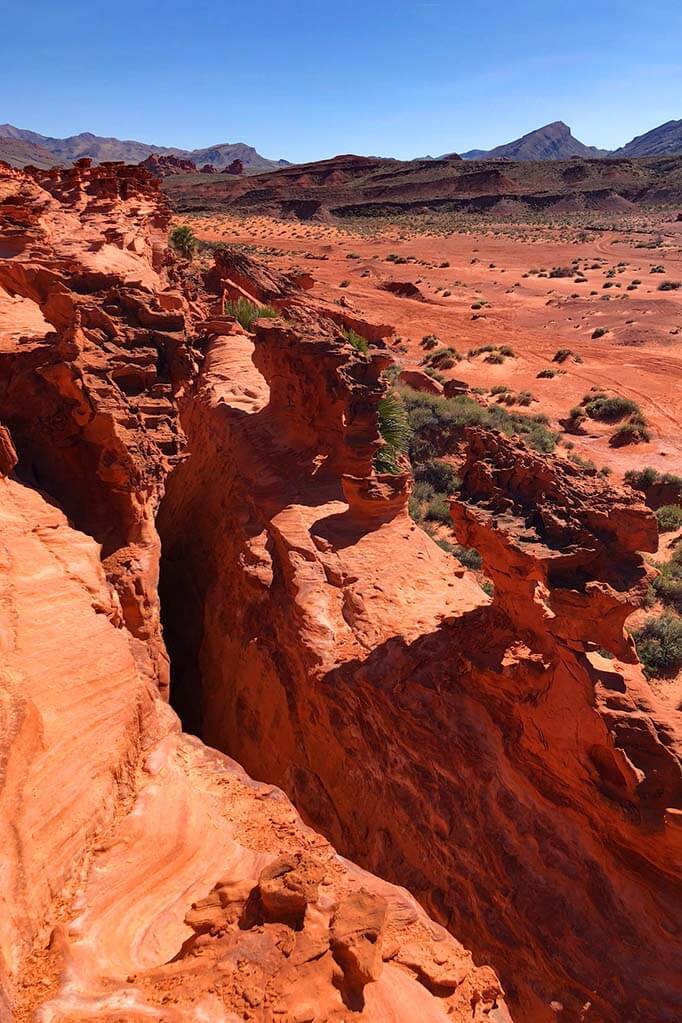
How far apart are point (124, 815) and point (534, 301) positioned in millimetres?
41911

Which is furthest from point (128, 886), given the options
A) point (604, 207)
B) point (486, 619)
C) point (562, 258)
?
point (604, 207)

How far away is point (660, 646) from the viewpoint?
36.2 ft

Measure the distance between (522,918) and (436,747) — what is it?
5.13ft

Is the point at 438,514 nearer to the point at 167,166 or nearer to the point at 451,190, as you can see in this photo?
the point at 451,190

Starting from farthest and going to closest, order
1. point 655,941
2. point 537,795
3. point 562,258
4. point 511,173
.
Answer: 1. point 511,173
2. point 562,258
3. point 537,795
4. point 655,941

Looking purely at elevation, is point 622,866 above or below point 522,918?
above

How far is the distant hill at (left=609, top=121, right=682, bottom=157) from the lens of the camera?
162 metres

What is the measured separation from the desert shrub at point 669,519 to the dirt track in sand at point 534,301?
2980mm

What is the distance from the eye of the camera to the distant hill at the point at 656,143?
162375 millimetres

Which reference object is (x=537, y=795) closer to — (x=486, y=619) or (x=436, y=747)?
(x=436, y=747)

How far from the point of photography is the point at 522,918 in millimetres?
5453

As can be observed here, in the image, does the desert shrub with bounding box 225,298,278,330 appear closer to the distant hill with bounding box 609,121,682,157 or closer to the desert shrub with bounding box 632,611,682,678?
the desert shrub with bounding box 632,611,682,678

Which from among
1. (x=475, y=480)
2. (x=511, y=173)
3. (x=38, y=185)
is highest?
(x=511, y=173)

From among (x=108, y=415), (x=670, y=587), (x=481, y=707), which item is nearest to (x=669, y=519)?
(x=670, y=587)
